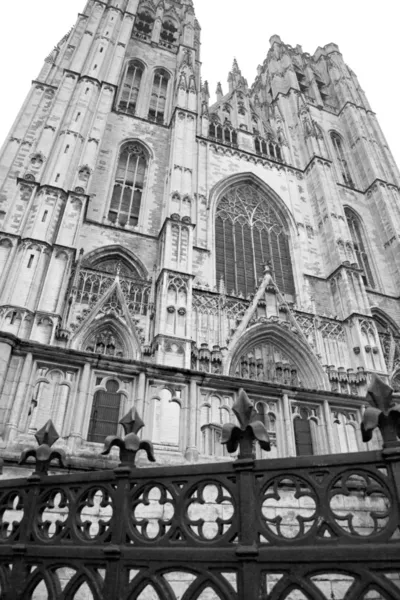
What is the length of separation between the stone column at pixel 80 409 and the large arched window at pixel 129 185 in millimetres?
12140

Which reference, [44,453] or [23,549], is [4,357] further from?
[23,549]

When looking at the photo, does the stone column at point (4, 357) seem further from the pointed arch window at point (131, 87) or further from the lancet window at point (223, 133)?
the lancet window at point (223, 133)

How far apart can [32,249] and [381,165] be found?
20.9 meters

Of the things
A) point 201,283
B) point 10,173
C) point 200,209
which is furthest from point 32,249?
point 200,209

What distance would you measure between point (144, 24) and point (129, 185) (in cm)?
1706

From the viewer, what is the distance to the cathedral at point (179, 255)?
452 cm

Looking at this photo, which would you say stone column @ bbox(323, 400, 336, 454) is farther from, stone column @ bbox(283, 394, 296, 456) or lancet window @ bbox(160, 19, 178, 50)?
lancet window @ bbox(160, 19, 178, 50)

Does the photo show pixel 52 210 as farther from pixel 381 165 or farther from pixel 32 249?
pixel 381 165

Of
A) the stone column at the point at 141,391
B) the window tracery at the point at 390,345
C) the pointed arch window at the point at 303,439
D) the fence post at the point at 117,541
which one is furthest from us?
Result: the window tracery at the point at 390,345

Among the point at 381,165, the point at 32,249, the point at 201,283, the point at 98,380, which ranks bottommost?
the point at 98,380

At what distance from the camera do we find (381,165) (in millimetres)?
23703

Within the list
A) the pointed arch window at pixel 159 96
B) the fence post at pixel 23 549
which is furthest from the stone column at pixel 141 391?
the pointed arch window at pixel 159 96

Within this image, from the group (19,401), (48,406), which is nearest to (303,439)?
(48,406)

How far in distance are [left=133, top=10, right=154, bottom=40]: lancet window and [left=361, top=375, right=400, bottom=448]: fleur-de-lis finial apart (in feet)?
96.2
